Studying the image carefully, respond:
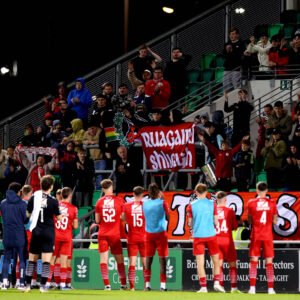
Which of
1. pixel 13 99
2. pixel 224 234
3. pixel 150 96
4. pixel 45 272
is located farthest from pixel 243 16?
pixel 45 272

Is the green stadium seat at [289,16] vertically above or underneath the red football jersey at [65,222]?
above

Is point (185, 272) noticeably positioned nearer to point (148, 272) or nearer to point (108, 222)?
point (148, 272)

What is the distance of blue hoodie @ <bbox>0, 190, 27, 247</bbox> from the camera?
17625 millimetres

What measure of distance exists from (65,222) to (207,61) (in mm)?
9855

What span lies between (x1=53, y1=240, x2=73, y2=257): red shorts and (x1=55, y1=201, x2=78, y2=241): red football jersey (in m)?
0.10

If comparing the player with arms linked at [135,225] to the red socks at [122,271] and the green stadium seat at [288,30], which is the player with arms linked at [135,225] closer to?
the red socks at [122,271]

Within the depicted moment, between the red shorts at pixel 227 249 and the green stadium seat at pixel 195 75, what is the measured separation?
8.85 meters

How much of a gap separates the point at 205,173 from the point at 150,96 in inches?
150

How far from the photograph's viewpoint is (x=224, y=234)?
1833cm

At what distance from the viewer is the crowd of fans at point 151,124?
67.1 feet

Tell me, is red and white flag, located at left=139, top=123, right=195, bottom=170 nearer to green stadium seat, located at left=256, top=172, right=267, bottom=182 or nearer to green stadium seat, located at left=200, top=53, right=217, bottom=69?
green stadium seat, located at left=256, top=172, right=267, bottom=182

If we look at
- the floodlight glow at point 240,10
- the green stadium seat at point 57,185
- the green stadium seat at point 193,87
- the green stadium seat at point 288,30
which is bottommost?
the green stadium seat at point 57,185

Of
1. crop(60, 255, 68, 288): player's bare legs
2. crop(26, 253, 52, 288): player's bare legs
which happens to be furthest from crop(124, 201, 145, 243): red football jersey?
crop(26, 253, 52, 288): player's bare legs

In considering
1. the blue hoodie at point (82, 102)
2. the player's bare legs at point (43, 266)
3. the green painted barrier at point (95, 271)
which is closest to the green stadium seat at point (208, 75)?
the blue hoodie at point (82, 102)
